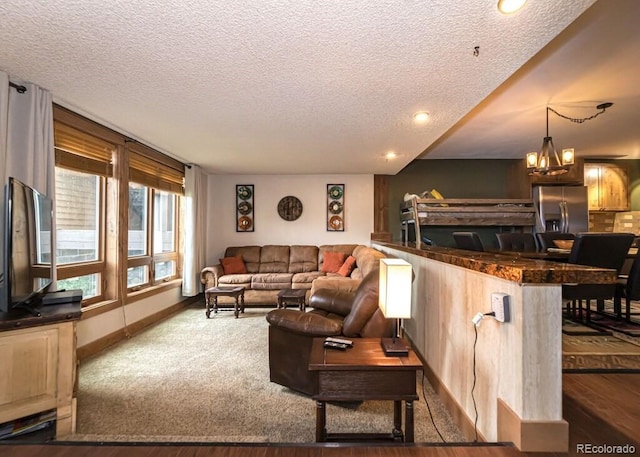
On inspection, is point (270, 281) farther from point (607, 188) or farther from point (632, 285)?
point (607, 188)

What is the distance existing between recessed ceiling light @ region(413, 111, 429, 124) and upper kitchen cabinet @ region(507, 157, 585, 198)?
12.1 ft

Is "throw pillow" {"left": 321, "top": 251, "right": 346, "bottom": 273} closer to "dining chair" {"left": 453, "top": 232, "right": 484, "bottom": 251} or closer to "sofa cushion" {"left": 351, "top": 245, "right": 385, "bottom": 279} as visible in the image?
"sofa cushion" {"left": 351, "top": 245, "right": 385, "bottom": 279}

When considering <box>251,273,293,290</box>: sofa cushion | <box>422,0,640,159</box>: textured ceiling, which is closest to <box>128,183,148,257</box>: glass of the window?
<box>251,273,293,290</box>: sofa cushion

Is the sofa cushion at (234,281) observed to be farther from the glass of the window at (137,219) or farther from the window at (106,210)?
the glass of the window at (137,219)

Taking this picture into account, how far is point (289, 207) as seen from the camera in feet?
19.9

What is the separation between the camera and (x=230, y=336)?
3576mm

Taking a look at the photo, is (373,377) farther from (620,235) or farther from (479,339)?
(620,235)

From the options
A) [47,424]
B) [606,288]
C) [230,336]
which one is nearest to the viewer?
[47,424]

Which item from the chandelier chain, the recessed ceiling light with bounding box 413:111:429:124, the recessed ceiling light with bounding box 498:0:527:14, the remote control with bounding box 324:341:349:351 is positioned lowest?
the remote control with bounding box 324:341:349:351

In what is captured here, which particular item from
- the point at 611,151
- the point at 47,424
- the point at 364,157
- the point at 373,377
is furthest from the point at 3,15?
the point at 611,151

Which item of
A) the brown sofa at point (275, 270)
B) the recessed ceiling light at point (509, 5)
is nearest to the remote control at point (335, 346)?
the recessed ceiling light at point (509, 5)

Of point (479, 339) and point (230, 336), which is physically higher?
point (479, 339)

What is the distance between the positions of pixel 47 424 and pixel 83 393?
19.2 inches

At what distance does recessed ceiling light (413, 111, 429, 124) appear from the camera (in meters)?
2.81
